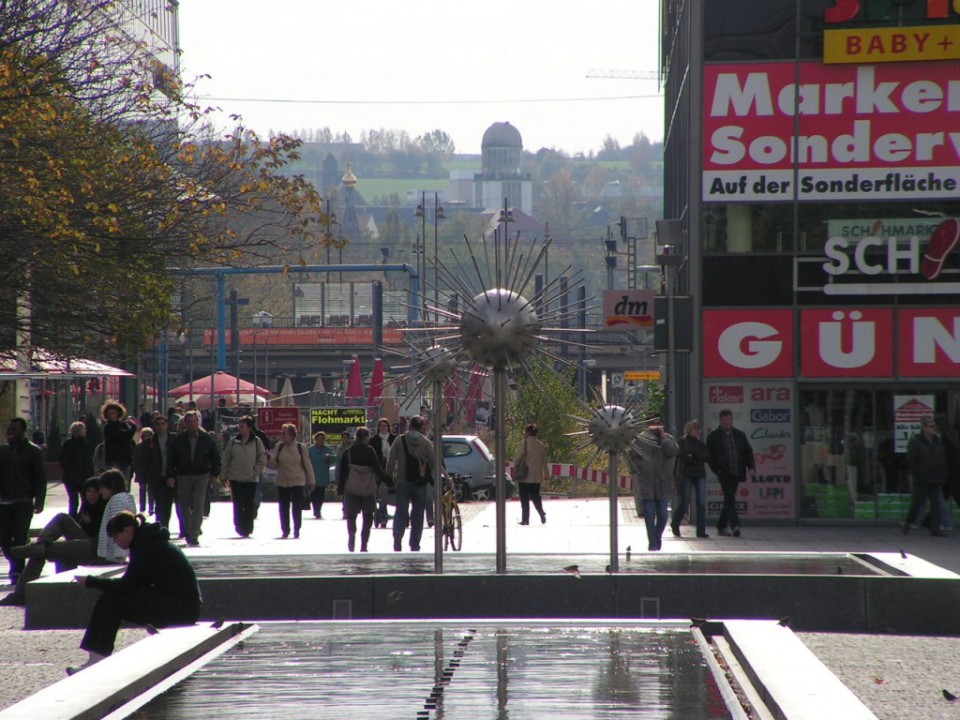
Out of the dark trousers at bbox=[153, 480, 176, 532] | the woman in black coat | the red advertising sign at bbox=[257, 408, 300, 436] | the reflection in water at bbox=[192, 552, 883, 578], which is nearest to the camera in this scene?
the reflection in water at bbox=[192, 552, 883, 578]

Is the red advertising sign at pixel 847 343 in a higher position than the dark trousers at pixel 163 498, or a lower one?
higher

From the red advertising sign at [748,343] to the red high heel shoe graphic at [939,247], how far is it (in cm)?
202

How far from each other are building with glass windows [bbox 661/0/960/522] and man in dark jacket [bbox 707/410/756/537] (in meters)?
1.74

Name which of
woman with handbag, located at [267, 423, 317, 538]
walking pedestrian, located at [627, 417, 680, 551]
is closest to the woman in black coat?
woman with handbag, located at [267, 423, 317, 538]

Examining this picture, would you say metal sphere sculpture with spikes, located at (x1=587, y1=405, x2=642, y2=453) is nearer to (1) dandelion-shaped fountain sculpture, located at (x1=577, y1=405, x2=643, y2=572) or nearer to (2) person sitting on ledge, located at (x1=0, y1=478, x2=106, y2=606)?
(1) dandelion-shaped fountain sculpture, located at (x1=577, y1=405, x2=643, y2=572)

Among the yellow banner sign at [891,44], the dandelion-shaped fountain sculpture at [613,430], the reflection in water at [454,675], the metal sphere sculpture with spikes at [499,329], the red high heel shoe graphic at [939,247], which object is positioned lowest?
the reflection in water at [454,675]

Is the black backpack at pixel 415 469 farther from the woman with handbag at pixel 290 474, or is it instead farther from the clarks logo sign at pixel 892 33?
the clarks logo sign at pixel 892 33

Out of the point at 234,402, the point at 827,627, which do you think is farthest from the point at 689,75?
the point at 234,402

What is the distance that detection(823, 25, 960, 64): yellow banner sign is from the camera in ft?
75.0

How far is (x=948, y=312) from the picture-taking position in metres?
23.1

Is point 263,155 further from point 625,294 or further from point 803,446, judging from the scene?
point 803,446

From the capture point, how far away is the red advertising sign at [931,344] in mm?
23031

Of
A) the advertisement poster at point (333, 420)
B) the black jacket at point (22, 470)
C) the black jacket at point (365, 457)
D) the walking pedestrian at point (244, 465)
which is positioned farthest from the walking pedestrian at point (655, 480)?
the advertisement poster at point (333, 420)

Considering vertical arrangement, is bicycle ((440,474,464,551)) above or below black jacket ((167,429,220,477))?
below
